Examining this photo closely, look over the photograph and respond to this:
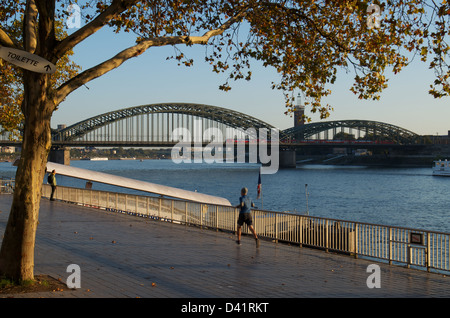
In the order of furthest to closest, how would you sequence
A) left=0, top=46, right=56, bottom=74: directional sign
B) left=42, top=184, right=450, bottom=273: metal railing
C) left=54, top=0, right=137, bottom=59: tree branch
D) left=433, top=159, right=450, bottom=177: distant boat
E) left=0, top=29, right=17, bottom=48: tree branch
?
left=433, top=159, right=450, bottom=177: distant boat
left=42, top=184, right=450, bottom=273: metal railing
left=54, top=0, right=137, bottom=59: tree branch
left=0, top=29, right=17, bottom=48: tree branch
left=0, top=46, right=56, bottom=74: directional sign

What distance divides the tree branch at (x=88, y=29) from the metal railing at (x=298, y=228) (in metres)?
8.29

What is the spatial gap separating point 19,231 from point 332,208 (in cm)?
5303

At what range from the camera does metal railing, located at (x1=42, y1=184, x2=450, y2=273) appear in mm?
14195

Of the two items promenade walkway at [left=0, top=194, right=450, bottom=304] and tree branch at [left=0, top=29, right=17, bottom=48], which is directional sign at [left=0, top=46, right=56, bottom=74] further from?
promenade walkway at [left=0, top=194, right=450, bottom=304]

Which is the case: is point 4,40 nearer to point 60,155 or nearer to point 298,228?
point 298,228

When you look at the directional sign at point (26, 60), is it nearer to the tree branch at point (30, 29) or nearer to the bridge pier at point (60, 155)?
the tree branch at point (30, 29)

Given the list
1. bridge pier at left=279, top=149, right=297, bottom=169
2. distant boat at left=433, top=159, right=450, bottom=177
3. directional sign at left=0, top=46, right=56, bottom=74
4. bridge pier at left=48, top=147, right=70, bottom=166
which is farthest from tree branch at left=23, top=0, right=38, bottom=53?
bridge pier at left=279, top=149, right=297, bottom=169

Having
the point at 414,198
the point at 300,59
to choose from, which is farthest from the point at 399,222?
the point at 300,59

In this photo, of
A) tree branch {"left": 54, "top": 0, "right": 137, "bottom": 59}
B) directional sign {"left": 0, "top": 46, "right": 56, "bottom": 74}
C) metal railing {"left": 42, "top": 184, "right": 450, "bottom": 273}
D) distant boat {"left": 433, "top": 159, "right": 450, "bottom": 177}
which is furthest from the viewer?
distant boat {"left": 433, "top": 159, "right": 450, "bottom": 177}

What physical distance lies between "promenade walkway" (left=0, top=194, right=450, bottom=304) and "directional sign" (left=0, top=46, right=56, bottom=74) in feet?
14.3

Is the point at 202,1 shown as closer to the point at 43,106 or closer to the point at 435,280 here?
the point at 43,106

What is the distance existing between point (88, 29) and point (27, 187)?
11.7 ft

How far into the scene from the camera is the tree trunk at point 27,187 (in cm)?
1038

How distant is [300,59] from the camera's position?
15562 mm
